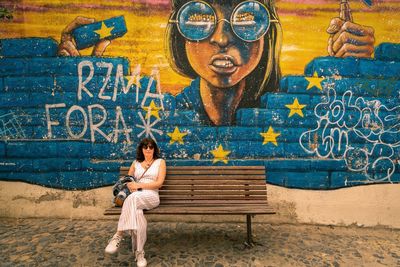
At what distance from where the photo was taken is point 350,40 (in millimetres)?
4383

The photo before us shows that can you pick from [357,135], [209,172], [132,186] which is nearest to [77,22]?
[132,186]

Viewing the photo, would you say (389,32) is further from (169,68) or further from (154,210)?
(154,210)

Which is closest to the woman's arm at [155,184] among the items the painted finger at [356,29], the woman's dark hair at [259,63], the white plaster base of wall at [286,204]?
the white plaster base of wall at [286,204]

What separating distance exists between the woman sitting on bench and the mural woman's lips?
1.48 metres

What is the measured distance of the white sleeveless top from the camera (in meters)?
3.75

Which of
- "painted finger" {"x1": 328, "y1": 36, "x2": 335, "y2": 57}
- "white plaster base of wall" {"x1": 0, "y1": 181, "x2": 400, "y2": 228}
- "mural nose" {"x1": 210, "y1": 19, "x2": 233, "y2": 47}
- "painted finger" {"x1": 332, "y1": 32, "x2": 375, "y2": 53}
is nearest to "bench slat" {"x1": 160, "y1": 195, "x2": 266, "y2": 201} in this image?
"white plaster base of wall" {"x1": 0, "y1": 181, "x2": 400, "y2": 228}

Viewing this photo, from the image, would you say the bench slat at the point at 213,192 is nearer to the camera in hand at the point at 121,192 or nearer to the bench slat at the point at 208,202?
the bench slat at the point at 208,202

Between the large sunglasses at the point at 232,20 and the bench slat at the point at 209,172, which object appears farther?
the large sunglasses at the point at 232,20

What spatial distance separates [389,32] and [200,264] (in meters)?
3.95

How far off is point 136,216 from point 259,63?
2.62m

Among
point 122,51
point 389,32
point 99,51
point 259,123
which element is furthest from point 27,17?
point 389,32

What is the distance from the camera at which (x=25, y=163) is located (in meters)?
4.53

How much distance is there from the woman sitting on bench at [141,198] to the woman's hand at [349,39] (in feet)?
9.32

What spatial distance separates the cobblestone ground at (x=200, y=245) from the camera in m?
3.39
